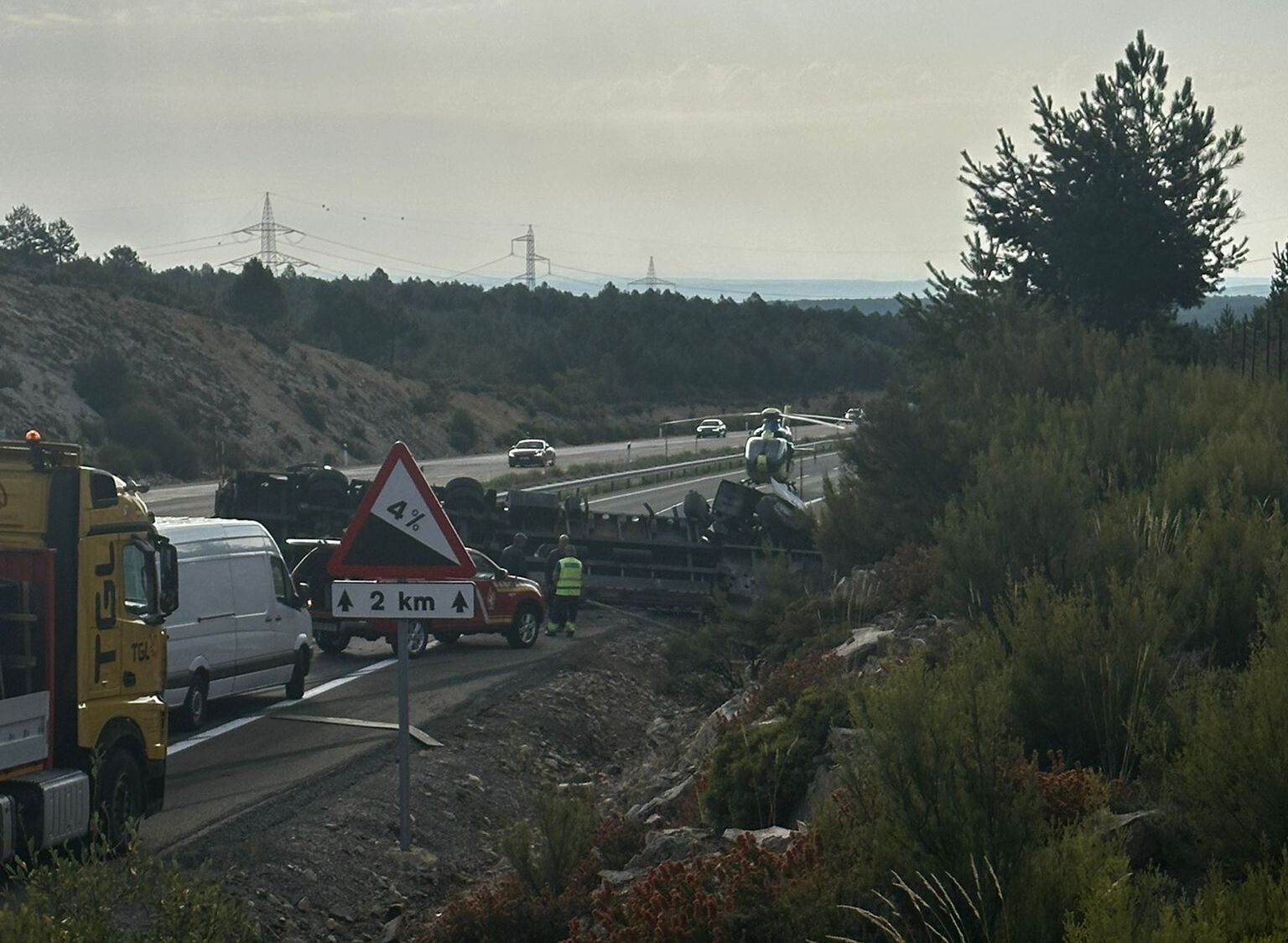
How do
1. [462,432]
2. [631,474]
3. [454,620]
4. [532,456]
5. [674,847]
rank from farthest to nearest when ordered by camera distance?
[462,432], [532,456], [631,474], [454,620], [674,847]

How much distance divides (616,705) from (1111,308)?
20.7m

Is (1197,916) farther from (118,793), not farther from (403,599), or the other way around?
(118,793)

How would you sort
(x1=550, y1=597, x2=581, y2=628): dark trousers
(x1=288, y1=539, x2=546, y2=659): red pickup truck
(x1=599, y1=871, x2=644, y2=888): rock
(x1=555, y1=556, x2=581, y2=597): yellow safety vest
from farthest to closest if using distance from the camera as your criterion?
(x1=550, y1=597, x2=581, y2=628): dark trousers
(x1=555, y1=556, x2=581, y2=597): yellow safety vest
(x1=288, y1=539, x2=546, y2=659): red pickup truck
(x1=599, y1=871, x2=644, y2=888): rock

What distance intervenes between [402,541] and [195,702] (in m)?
6.59

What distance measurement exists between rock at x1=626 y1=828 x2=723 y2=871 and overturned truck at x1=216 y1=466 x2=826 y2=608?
17.2 meters

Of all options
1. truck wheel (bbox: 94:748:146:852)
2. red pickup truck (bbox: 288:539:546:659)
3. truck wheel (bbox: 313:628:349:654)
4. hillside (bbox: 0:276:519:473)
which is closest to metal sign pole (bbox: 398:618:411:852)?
truck wheel (bbox: 94:748:146:852)

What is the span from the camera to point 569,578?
24.9 m

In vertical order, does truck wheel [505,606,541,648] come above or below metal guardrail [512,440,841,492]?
below

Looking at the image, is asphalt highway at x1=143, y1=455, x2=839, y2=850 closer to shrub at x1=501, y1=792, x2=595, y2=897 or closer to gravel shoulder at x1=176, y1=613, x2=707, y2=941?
gravel shoulder at x1=176, y1=613, x2=707, y2=941

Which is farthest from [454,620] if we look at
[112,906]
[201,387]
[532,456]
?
[201,387]

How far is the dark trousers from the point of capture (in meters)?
25.1

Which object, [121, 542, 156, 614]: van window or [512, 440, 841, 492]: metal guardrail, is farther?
[512, 440, 841, 492]: metal guardrail

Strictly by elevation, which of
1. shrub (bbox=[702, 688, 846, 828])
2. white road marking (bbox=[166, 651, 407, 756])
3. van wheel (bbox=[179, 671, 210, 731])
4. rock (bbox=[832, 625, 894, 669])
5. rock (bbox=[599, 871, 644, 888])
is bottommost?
white road marking (bbox=[166, 651, 407, 756])

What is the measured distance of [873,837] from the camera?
6664mm
